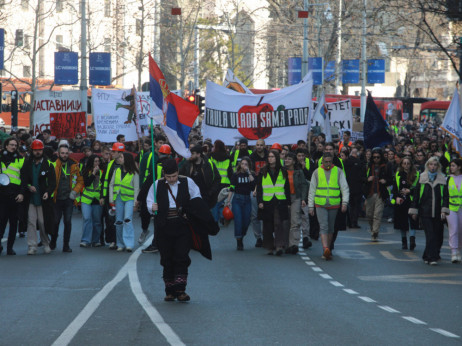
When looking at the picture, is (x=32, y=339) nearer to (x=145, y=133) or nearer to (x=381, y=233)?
(x=381, y=233)

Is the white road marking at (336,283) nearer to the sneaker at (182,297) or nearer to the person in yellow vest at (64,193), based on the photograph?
the sneaker at (182,297)

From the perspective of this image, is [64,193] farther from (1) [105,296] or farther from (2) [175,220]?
(2) [175,220]

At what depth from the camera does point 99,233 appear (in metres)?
17.2

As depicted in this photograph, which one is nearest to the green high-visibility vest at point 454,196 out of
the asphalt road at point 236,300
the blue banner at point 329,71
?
the asphalt road at point 236,300

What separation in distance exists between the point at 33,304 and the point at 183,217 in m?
1.86

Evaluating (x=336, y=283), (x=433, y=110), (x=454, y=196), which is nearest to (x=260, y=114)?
(x=454, y=196)

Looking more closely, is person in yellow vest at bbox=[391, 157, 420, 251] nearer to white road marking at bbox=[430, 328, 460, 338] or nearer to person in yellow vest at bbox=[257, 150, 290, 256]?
person in yellow vest at bbox=[257, 150, 290, 256]

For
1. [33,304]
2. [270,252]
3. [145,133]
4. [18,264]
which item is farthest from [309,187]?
[145,133]

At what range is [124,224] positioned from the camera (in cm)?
1630

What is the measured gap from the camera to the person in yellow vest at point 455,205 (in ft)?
51.7

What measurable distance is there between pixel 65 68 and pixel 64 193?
1705cm

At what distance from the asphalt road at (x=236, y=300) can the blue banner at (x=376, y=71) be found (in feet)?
104

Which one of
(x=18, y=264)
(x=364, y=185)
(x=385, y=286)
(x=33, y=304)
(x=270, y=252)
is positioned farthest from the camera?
(x=364, y=185)

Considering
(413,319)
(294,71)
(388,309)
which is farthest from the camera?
(294,71)
